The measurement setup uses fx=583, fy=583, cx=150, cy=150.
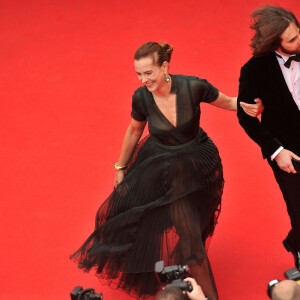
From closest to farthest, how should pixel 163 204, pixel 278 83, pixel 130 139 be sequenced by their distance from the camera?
1. pixel 278 83
2. pixel 163 204
3. pixel 130 139

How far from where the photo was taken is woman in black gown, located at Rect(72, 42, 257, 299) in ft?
9.32

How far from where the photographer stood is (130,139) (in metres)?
3.05

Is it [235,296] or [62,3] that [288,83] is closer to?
[235,296]

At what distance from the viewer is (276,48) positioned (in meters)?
2.43

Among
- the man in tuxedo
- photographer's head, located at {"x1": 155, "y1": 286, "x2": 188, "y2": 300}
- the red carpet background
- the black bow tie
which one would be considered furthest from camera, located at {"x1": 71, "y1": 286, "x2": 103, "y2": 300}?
the black bow tie

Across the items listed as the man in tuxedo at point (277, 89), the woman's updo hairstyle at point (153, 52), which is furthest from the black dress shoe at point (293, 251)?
the woman's updo hairstyle at point (153, 52)

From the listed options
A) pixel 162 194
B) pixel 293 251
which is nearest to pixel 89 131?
pixel 162 194

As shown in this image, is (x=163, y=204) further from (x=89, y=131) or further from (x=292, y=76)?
(x=89, y=131)

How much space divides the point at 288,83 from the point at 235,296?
3.94 feet

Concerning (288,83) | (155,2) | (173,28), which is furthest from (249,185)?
(155,2)

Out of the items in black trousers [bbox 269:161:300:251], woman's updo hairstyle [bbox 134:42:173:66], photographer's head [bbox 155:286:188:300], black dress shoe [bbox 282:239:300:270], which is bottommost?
black dress shoe [bbox 282:239:300:270]

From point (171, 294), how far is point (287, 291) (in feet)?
1.25

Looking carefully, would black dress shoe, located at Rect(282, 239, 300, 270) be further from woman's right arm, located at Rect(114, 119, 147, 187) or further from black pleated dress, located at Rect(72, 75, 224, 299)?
woman's right arm, located at Rect(114, 119, 147, 187)

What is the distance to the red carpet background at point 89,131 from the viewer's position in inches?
132
